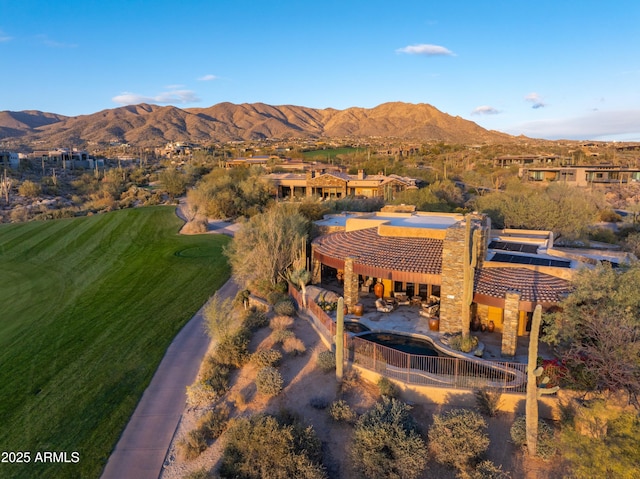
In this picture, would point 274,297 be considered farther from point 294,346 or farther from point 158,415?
point 158,415

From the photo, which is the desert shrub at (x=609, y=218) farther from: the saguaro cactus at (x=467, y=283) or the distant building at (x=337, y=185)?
the saguaro cactus at (x=467, y=283)

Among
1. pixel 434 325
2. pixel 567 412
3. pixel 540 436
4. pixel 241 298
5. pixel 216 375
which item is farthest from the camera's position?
pixel 241 298

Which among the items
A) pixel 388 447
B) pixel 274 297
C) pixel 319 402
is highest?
pixel 274 297

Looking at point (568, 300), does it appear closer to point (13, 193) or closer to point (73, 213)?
point (73, 213)

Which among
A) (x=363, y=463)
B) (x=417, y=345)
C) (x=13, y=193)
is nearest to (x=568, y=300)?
(x=417, y=345)

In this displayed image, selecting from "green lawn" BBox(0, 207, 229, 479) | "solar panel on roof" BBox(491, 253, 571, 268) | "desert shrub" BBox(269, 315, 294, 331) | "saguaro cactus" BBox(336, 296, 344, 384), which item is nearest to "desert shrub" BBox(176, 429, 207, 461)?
"green lawn" BBox(0, 207, 229, 479)

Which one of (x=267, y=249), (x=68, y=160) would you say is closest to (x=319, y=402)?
(x=267, y=249)
